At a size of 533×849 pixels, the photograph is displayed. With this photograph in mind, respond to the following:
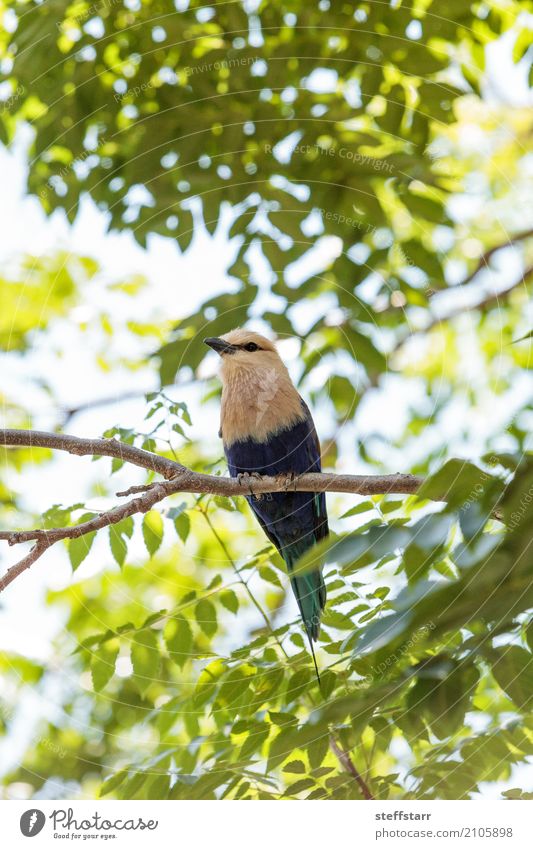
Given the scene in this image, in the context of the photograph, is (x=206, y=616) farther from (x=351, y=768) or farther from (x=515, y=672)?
(x=515, y=672)

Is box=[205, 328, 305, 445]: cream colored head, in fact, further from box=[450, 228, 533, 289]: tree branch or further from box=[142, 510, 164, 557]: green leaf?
box=[450, 228, 533, 289]: tree branch

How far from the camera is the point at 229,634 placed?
109 inches

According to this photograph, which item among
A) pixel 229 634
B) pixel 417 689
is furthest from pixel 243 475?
pixel 417 689

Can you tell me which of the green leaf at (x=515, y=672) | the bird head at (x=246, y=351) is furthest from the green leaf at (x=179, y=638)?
the bird head at (x=246, y=351)

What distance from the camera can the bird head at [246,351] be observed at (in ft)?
10.9

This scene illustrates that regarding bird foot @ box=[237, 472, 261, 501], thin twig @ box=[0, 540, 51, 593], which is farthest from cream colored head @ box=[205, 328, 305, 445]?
thin twig @ box=[0, 540, 51, 593]

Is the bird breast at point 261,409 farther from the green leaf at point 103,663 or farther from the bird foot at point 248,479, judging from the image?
the green leaf at point 103,663

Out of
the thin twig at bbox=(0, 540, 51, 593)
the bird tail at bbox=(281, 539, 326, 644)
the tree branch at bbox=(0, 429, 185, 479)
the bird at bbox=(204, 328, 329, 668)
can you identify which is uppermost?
the bird at bbox=(204, 328, 329, 668)

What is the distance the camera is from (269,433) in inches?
135

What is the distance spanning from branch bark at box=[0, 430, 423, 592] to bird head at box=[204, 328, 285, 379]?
2.81 ft

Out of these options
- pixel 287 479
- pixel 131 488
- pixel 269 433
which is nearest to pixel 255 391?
pixel 269 433

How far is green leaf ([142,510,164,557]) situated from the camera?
264cm
